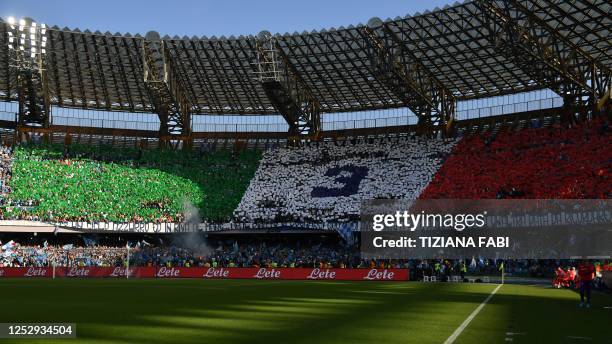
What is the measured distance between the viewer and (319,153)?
82250 millimetres

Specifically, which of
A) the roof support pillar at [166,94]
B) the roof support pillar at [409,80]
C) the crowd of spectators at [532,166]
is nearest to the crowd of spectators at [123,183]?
the roof support pillar at [166,94]

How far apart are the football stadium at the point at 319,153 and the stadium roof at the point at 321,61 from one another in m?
0.26

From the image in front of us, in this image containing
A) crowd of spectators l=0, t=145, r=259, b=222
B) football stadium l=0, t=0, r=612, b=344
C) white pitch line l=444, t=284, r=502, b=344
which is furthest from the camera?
crowd of spectators l=0, t=145, r=259, b=222

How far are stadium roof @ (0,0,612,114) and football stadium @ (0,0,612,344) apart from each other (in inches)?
10.2

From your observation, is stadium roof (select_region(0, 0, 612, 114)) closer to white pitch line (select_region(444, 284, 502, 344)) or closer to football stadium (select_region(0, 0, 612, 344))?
football stadium (select_region(0, 0, 612, 344))

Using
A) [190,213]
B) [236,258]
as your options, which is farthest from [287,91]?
[236,258]

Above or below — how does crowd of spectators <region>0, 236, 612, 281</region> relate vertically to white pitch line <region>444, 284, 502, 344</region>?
below

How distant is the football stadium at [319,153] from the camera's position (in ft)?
167

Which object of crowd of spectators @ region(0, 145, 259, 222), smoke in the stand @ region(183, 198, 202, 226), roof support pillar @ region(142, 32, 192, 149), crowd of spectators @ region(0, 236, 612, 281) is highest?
roof support pillar @ region(142, 32, 192, 149)

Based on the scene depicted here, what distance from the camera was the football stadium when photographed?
167 feet

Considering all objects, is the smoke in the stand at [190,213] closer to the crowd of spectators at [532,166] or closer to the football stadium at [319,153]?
the football stadium at [319,153]

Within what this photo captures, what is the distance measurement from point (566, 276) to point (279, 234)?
121ft

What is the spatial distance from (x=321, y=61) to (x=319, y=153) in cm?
1424

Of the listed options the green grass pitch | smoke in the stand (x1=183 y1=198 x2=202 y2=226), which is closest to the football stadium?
smoke in the stand (x1=183 y1=198 x2=202 y2=226)
